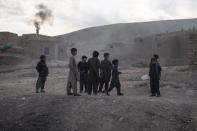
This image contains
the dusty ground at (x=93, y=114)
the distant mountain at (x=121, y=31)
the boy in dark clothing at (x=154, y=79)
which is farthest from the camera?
the distant mountain at (x=121, y=31)

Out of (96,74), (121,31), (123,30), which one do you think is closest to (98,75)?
(96,74)

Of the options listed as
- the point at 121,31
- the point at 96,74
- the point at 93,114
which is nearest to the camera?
the point at 93,114

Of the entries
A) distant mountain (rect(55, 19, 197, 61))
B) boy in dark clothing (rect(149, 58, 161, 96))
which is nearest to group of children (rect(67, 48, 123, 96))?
boy in dark clothing (rect(149, 58, 161, 96))

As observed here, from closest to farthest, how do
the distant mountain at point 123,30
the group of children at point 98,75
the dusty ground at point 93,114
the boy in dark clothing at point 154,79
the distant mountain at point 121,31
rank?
the dusty ground at point 93,114 < the group of children at point 98,75 < the boy in dark clothing at point 154,79 < the distant mountain at point 121,31 < the distant mountain at point 123,30

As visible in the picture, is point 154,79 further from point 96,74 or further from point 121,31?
point 121,31

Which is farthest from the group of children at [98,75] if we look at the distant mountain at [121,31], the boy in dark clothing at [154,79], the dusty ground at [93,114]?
the distant mountain at [121,31]

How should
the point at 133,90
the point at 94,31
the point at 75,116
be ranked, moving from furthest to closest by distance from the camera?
the point at 94,31 < the point at 133,90 < the point at 75,116

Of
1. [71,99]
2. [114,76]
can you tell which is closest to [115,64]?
[114,76]

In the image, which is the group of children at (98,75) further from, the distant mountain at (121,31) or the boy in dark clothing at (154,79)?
the distant mountain at (121,31)

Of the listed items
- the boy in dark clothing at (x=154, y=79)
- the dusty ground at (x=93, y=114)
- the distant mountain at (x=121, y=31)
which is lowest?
the dusty ground at (x=93, y=114)

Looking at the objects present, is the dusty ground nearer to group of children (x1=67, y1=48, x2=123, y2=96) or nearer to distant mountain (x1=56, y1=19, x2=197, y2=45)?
group of children (x1=67, y1=48, x2=123, y2=96)

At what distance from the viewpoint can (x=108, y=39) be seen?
63.8m

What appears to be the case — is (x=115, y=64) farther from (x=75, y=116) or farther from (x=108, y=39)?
(x=108, y=39)

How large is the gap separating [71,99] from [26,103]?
3.41 ft
